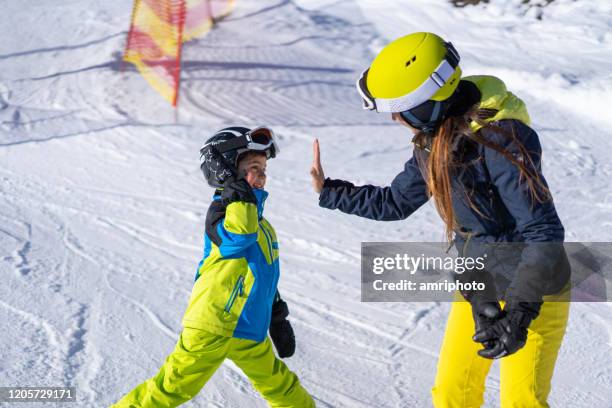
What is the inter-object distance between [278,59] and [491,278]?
7332 mm

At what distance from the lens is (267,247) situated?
2967 mm

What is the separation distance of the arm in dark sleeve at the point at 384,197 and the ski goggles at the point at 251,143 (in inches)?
11.6

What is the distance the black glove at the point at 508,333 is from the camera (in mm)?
2283

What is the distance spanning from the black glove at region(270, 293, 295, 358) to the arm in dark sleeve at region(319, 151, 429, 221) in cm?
55

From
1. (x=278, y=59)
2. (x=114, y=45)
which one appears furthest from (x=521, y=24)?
(x=114, y=45)

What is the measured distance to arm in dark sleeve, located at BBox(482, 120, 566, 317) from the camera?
2.28m

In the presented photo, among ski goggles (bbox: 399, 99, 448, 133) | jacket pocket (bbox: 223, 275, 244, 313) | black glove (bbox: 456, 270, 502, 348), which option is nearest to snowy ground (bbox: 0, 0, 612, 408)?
jacket pocket (bbox: 223, 275, 244, 313)

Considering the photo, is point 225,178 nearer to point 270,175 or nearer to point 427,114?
point 427,114

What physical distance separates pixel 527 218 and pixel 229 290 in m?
1.14

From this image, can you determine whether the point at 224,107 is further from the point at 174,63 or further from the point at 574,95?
the point at 574,95

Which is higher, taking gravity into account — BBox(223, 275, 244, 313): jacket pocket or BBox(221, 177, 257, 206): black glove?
BBox(221, 177, 257, 206): black glove

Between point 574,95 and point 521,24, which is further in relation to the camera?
point 521,24

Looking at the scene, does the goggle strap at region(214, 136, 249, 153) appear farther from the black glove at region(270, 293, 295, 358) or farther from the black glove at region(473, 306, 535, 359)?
the black glove at region(473, 306, 535, 359)

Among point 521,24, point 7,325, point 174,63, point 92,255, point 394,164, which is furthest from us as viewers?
point 521,24
